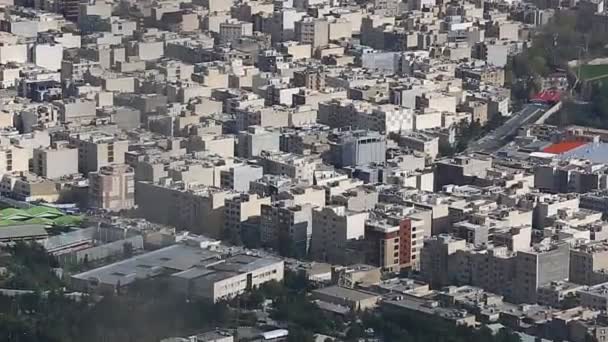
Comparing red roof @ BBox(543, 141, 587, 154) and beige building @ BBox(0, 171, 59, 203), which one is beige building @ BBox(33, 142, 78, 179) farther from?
red roof @ BBox(543, 141, 587, 154)

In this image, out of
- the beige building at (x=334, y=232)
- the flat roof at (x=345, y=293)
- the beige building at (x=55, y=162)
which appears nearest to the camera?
the flat roof at (x=345, y=293)

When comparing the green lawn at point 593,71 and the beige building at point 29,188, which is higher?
the green lawn at point 593,71

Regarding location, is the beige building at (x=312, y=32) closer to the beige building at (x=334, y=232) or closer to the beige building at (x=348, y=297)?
the beige building at (x=334, y=232)

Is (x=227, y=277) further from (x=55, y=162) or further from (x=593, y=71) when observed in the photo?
(x=593, y=71)

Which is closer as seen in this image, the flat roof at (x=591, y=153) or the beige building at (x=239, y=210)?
the beige building at (x=239, y=210)

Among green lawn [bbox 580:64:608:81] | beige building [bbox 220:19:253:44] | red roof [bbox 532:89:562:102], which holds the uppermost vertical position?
beige building [bbox 220:19:253:44]

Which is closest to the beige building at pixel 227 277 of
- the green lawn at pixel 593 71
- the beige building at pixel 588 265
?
the beige building at pixel 588 265

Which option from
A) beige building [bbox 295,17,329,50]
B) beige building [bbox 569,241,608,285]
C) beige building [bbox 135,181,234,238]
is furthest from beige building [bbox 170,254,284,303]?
beige building [bbox 295,17,329,50]
